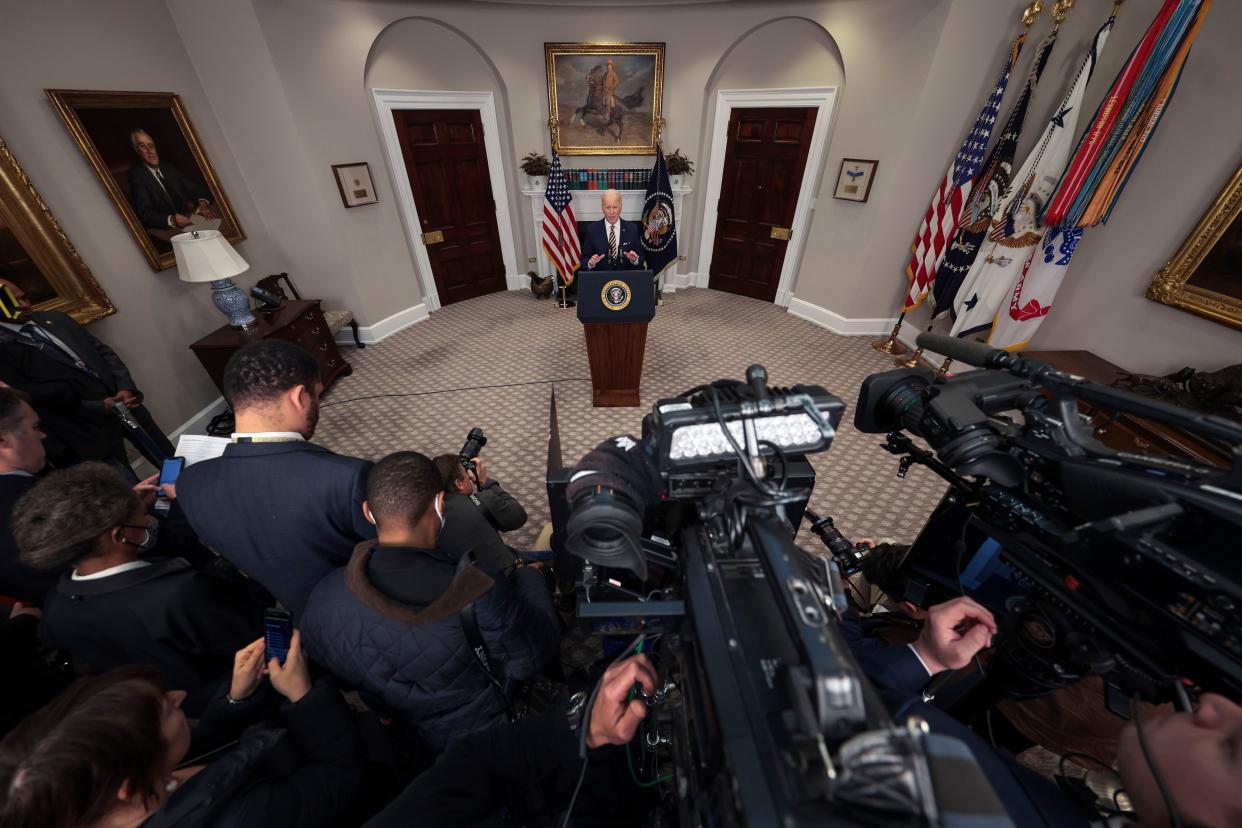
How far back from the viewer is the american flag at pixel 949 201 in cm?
380

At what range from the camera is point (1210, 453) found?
227 centimetres

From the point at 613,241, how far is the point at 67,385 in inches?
175

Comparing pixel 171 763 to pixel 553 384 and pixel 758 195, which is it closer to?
pixel 553 384

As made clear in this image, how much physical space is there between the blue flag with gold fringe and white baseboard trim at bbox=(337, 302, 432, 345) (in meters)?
3.31

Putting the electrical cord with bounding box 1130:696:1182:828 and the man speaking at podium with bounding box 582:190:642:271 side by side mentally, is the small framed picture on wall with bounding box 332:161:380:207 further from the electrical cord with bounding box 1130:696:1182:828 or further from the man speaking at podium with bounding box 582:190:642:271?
the electrical cord with bounding box 1130:696:1182:828

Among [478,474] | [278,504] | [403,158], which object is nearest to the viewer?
[278,504]

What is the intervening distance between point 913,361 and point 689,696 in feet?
17.8

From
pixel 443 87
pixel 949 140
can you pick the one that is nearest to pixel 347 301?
pixel 443 87

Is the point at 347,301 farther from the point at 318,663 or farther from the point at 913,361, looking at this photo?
the point at 913,361

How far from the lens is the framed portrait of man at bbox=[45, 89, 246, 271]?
307cm

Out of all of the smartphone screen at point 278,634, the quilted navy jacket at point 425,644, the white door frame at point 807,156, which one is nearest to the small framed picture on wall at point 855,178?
the white door frame at point 807,156

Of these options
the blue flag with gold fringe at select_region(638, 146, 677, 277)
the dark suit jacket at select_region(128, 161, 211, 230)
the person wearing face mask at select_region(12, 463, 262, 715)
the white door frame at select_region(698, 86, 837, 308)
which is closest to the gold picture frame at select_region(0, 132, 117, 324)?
the dark suit jacket at select_region(128, 161, 211, 230)

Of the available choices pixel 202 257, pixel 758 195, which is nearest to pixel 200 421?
pixel 202 257

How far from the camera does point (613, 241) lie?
16.8 ft
